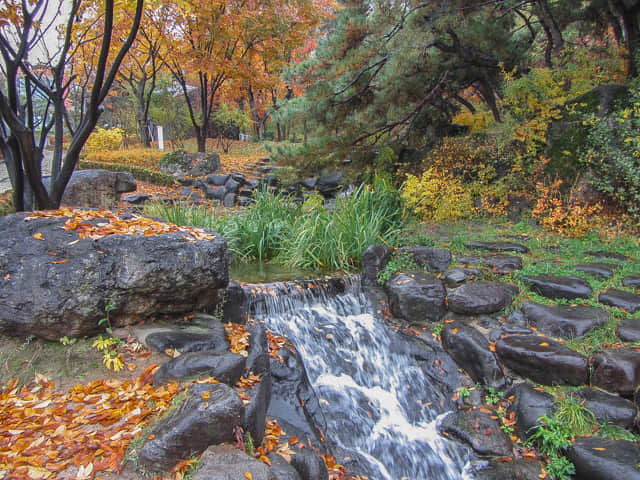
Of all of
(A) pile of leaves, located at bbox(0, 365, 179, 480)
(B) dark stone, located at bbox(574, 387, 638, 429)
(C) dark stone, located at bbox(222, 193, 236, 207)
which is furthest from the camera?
(C) dark stone, located at bbox(222, 193, 236, 207)

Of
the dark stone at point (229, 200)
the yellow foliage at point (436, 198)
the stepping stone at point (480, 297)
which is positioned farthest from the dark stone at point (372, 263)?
the dark stone at point (229, 200)

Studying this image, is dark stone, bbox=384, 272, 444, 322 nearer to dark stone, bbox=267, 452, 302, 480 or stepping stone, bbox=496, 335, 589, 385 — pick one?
stepping stone, bbox=496, 335, 589, 385

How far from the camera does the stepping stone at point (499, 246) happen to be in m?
5.21

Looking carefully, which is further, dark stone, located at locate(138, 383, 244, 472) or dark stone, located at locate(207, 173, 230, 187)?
dark stone, located at locate(207, 173, 230, 187)

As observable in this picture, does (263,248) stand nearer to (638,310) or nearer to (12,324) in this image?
(12,324)

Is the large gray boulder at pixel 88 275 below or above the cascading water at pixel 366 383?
above

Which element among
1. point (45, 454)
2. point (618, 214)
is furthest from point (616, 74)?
point (45, 454)

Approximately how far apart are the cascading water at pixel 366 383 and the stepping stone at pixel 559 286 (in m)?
1.53

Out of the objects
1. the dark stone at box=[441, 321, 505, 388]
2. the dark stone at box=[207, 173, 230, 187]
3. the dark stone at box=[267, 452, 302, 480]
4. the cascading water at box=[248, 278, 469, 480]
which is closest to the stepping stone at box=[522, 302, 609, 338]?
the dark stone at box=[441, 321, 505, 388]

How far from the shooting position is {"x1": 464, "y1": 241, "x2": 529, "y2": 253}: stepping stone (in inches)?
205

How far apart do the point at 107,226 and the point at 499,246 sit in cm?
478

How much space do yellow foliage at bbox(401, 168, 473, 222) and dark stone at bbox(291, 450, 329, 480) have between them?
15.5 ft

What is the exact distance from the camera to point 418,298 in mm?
4320

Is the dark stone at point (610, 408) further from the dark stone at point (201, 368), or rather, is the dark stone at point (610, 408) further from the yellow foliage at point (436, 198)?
the yellow foliage at point (436, 198)
